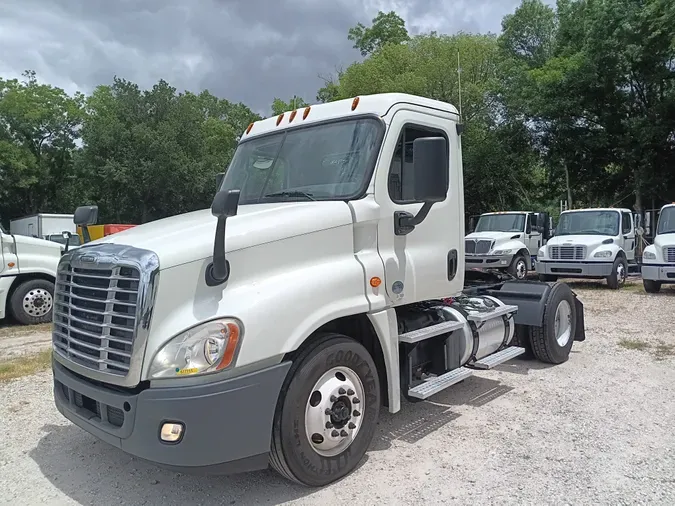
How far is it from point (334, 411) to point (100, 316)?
1.59 m

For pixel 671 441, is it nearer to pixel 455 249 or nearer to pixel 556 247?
pixel 455 249

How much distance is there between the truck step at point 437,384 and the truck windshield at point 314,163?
161 centimetres

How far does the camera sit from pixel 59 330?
3826 mm

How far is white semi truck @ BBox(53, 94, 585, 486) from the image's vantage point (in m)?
3.11

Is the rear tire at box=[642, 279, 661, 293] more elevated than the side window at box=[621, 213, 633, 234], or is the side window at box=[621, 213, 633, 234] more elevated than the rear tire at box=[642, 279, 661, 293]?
the side window at box=[621, 213, 633, 234]

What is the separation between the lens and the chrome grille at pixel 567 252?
14.9m

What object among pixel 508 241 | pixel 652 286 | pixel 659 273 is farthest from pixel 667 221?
pixel 508 241

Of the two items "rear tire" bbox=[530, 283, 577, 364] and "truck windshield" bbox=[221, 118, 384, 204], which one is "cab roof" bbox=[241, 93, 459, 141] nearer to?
"truck windshield" bbox=[221, 118, 384, 204]

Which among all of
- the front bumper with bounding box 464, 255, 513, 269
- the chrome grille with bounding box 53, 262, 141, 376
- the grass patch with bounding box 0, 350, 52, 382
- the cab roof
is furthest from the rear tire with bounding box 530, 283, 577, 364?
the front bumper with bounding box 464, 255, 513, 269

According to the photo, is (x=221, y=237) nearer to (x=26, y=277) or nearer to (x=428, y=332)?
(x=428, y=332)

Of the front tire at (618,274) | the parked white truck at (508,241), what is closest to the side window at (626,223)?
the front tire at (618,274)

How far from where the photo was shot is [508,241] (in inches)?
677

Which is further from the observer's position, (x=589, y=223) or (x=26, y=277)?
(x=589, y=223)

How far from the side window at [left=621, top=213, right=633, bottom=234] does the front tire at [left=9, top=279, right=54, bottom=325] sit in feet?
48.1
